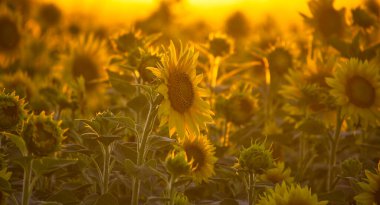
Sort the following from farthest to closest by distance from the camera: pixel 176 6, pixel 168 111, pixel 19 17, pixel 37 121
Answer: pixel 176 6 → pixel 19 17 → pixel 168 111 → pixel 37 121

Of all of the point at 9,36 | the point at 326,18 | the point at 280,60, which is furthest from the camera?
the point at 9,36

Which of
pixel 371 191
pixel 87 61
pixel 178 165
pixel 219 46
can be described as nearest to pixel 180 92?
pixel 178 165

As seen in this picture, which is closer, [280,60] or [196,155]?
[196,155]

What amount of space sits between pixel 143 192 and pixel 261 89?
1823 millimetres

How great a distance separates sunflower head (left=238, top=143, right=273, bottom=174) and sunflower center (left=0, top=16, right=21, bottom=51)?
3.80 metres

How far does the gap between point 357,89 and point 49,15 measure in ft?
19.9

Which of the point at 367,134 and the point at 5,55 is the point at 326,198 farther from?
the point at 5,55

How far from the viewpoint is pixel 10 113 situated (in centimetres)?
202

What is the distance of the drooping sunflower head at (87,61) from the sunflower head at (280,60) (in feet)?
4.10

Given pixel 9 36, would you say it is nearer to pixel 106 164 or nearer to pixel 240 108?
pixel 240 108

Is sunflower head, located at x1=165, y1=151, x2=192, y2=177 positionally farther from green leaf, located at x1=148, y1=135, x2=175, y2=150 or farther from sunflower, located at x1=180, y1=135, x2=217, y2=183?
sunflower, located at x1=180, y1=135, x2=217, y2=183

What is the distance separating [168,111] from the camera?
6.88 feet

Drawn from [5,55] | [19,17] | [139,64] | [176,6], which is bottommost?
[139,64]

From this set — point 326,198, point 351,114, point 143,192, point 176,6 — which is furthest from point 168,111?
point 176,6
